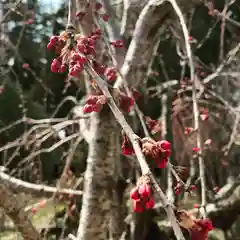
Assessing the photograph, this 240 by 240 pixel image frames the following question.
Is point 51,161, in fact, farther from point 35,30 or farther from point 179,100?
point 179,100

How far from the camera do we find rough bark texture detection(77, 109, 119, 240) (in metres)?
1.54

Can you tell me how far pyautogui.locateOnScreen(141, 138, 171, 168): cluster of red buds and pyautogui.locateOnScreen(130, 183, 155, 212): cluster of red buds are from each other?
0.06 m

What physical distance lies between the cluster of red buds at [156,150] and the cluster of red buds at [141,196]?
6 centimetres

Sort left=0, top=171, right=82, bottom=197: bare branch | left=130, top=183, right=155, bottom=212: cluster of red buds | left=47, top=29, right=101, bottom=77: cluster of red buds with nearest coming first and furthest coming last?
left=130, top=183, right=155, bottom=212: cluster of red buds < left=47, top=29, right=101, bottom=77: cluster of red buds < left=0, top=171, right=82, bottom=197: bare branch

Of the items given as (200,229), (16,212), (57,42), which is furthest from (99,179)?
(200,229)

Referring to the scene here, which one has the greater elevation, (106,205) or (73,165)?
(73,165)

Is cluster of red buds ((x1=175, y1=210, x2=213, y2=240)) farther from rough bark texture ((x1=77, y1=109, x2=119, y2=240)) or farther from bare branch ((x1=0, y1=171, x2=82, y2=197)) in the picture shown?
bare branch ((x1=0, y1=171, x2=82, y2=197))

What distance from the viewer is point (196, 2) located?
65.2 inches

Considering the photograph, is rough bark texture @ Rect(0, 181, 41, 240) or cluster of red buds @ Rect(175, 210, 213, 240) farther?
rough bark texture @ Rect(0, 181, 41, 240)

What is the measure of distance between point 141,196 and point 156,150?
74 millimetres

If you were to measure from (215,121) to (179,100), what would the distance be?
463 mm

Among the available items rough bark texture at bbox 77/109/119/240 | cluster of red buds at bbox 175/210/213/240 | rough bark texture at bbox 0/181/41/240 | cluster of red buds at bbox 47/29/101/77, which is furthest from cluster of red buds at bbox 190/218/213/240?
rough bark texture at bbox 77/109/119/240

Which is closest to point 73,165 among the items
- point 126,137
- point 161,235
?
point 161,235

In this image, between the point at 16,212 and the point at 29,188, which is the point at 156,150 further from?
the point at 29,188
